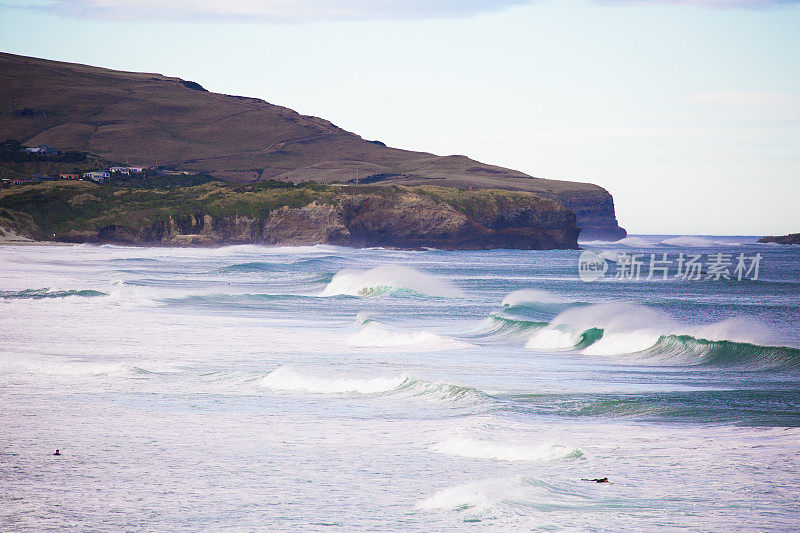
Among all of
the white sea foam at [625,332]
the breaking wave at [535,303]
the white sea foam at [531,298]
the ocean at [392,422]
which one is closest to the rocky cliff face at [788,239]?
the white sea foam at [531,298]

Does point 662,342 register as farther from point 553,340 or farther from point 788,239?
point 788,239

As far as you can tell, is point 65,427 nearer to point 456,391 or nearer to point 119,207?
point 456,391

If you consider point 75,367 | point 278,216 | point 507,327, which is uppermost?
point 278,216

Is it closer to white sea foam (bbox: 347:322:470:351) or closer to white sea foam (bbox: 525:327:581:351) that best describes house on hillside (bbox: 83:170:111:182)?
white sea foam (bbox: 347:322:470:351)

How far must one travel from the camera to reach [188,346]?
2323 cm

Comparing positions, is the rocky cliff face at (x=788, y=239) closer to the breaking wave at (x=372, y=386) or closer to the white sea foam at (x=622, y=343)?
the white sea foam at (x=622, y=343)

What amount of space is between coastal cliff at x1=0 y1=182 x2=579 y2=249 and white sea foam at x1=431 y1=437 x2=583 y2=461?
106 m

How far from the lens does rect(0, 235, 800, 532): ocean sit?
9.48 m

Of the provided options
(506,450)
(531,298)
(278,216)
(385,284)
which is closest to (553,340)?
(506,450)

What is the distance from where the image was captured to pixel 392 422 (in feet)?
46.2

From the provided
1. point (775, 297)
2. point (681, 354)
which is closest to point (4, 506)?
point (681, 354)

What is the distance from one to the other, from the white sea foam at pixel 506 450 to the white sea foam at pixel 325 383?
16.3 feet

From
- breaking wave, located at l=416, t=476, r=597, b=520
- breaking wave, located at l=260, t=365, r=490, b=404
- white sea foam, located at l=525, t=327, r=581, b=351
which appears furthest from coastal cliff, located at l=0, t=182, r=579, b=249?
breaking wave, located at l=416, t=476, r=597, b=520

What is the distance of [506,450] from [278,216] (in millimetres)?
110894
